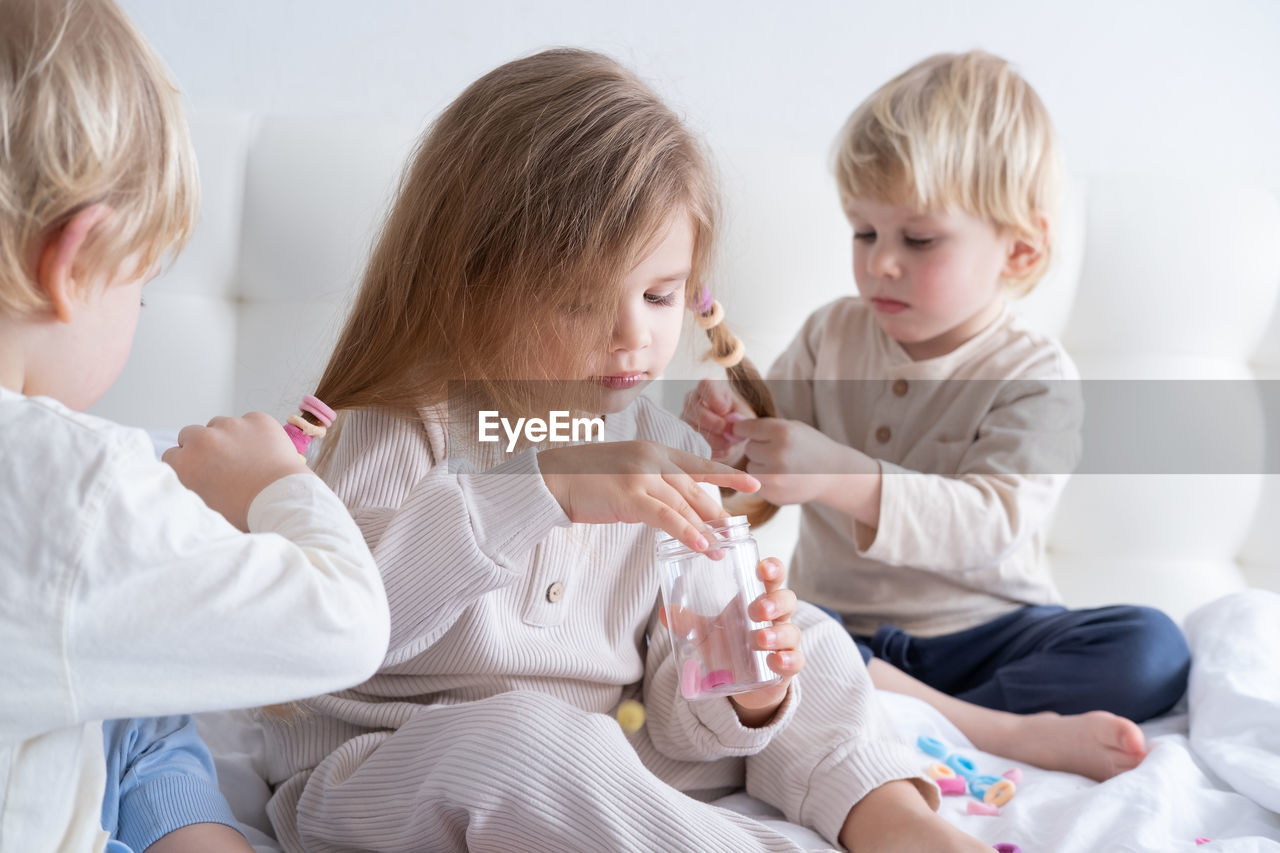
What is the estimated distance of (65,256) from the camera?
0.59 meters

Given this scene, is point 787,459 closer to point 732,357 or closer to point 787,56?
point 732,357

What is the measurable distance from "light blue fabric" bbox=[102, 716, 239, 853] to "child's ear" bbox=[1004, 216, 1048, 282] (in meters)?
1.09

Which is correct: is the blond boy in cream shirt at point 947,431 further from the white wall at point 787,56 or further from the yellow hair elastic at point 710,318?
the white wall at point 787,56

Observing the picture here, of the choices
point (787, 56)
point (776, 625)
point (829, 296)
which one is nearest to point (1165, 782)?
point (776, 625)

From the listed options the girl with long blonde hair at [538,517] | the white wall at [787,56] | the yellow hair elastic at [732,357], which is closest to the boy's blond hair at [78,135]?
the girl with long blonde hair at [538,517]

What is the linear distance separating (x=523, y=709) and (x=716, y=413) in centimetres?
53

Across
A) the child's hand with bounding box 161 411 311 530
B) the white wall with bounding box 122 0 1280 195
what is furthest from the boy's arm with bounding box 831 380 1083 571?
the child's hand with bounding box 161 411 311 530

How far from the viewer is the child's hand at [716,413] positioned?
3.99 feet

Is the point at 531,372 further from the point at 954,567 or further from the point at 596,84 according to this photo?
the point at 954,567

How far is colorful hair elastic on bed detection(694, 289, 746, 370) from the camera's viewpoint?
1.05 metres

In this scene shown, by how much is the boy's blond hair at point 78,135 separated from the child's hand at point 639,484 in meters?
0.32

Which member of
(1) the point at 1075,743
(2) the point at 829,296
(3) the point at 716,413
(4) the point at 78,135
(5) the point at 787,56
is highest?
(5) the point at 787,56

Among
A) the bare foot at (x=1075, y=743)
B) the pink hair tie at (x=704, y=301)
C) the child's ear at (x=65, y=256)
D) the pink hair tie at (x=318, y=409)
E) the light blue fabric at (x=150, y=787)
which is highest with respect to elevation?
the child's ear at (x=65, y=256)

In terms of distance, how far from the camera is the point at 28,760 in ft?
1.98
